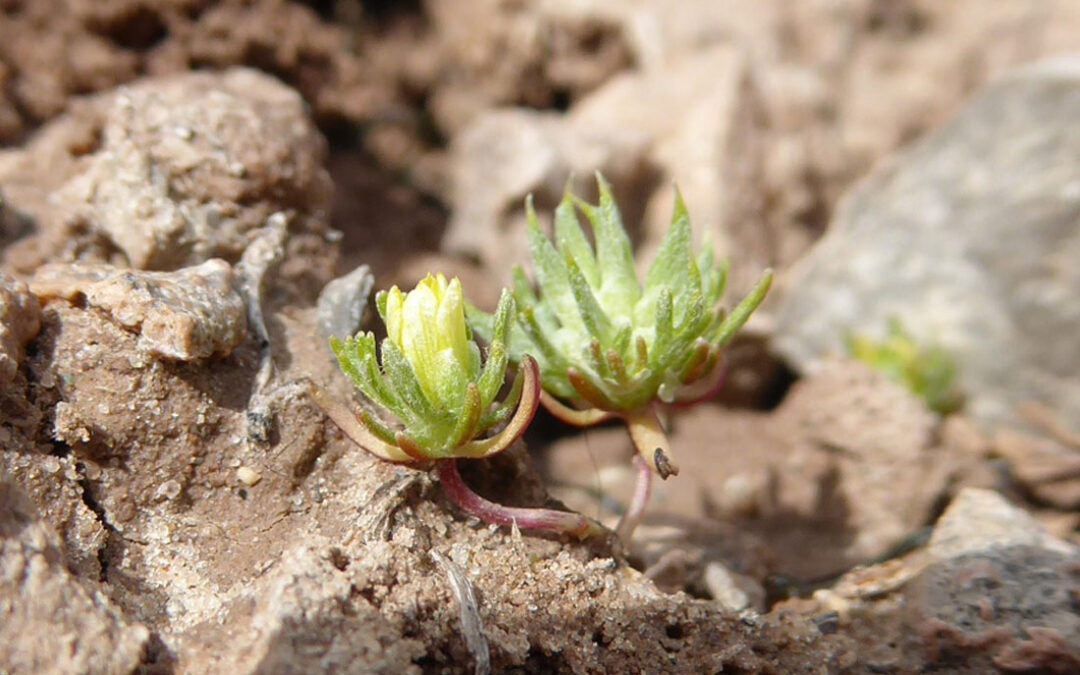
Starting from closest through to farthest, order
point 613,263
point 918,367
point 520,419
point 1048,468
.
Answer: point 520,419, point 613,263, point 1048,468, point 918,367

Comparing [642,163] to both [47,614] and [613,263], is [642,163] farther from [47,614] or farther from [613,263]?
[47,614]

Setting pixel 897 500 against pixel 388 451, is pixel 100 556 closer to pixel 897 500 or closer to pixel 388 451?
pixel 388 451

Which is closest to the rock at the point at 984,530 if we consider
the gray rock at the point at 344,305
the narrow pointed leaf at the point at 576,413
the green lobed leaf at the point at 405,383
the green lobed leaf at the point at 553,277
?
the narrow pointed leaf at the point at 576,413

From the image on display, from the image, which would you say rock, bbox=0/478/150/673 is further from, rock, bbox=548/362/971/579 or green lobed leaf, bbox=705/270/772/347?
rock, bbox=548/362/971/579

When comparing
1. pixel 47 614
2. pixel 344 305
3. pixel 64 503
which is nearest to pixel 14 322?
pixel 64 503

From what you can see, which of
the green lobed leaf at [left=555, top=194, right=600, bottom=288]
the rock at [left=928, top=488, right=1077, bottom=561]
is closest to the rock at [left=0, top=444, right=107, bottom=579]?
the green lobed leaf at [left=555, top=194, right=600, bottom=288]

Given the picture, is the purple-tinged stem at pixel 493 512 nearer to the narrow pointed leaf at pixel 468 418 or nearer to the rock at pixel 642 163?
the narrow pointed leaf at pixel 468 418
